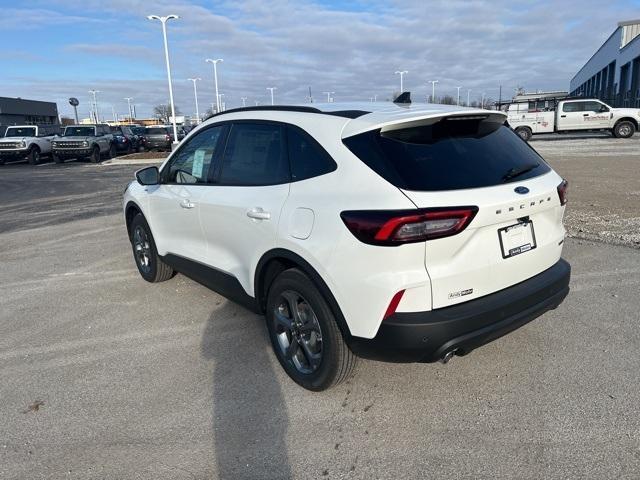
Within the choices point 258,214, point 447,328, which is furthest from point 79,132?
point 447,328

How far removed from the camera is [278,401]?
3170mm

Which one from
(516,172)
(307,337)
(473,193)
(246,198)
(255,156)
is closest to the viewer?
(473,193)

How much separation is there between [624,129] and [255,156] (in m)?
27.8

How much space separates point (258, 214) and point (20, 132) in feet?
93.7

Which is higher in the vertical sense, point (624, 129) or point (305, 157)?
point (305, 157)

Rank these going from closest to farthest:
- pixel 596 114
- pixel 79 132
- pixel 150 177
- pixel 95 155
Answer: pixel 150 177
pixel 95 155
pixel 596 114
pixel 79 132

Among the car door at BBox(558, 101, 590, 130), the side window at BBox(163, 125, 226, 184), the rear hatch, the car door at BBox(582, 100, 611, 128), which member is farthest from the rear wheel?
the rear hatch

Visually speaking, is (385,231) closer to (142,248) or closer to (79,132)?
(142,248)

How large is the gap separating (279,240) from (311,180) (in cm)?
43

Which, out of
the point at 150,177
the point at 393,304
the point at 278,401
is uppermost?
the point at 150,177

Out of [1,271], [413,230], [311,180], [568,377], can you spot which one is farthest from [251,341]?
[1,271]

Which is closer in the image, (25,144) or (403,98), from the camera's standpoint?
(403,98)

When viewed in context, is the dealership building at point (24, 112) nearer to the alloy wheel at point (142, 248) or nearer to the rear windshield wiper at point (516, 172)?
the alloy wheel at point (142, 248)

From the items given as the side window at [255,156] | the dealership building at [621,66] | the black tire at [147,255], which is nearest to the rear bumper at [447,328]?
the side window at [255,156]
